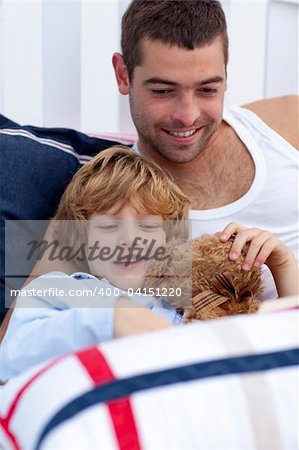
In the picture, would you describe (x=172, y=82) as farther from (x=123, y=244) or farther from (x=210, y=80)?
(x=123, y=244)

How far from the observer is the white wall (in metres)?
1.69

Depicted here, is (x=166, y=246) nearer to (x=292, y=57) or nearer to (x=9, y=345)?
(x=9, y=345)

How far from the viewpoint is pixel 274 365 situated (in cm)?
73

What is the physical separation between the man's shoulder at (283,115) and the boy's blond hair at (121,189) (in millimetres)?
356

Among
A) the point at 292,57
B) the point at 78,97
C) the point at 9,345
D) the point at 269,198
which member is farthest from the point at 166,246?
the point at 292,57

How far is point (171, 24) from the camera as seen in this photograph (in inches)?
56.4

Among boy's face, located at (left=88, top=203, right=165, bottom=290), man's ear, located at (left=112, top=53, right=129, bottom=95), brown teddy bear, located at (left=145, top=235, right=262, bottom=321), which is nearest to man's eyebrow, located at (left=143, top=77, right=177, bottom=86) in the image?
man's ear, located at (left=112, top=53, right=129, bottom=95)

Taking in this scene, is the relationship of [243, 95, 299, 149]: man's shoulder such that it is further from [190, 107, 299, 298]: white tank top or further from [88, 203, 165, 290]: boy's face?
[88, 203, 165, 290]: boy's face

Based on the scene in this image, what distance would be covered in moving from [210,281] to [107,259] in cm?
18

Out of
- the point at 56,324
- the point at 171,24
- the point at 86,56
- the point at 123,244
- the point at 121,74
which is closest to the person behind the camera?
the point at 56,324

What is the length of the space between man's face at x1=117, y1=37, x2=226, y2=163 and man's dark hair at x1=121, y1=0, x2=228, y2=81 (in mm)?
15

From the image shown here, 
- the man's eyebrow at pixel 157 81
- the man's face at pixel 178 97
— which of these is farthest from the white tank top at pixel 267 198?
the man's eyebrow at pixel 157 81

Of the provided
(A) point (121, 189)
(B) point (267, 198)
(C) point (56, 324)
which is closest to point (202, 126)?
(B) point (267, 198)

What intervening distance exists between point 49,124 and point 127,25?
0.37m
